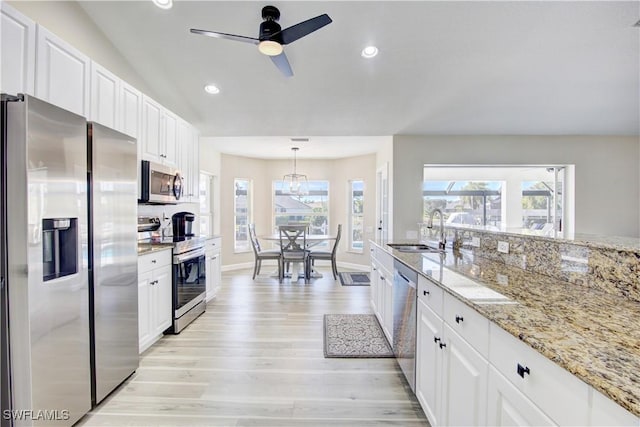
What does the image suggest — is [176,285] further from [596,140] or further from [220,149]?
[596,140]

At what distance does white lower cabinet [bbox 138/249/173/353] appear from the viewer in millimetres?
2447

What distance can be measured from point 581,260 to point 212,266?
3841 mm

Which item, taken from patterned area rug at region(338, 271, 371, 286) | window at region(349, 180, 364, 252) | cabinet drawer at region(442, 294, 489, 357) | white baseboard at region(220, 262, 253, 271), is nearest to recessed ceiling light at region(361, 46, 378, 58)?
cabinet drawer at region(442, 294, 489, 357)

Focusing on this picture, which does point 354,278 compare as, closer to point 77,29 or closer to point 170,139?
point 170,139

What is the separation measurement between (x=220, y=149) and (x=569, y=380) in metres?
5.83

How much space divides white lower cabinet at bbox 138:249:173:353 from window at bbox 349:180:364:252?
4209 mm

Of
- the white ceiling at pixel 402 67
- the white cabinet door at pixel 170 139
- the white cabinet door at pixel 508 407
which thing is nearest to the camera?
the white cabinet door at pixel 508 407

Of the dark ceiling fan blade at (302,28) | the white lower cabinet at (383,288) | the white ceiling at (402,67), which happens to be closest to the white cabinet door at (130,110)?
the white ceiling at (402,67)

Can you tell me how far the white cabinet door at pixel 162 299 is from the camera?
8.79ft

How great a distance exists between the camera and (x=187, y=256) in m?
3.10

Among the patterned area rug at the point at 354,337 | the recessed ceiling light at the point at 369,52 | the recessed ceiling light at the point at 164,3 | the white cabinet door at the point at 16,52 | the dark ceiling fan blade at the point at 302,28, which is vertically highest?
the recessed ceiling light at the point at 164,3

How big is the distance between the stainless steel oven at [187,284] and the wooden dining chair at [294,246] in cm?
174

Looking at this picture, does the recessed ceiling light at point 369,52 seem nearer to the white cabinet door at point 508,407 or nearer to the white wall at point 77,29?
the white wall at point 77,29

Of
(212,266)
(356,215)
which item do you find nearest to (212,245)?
(212,266)
